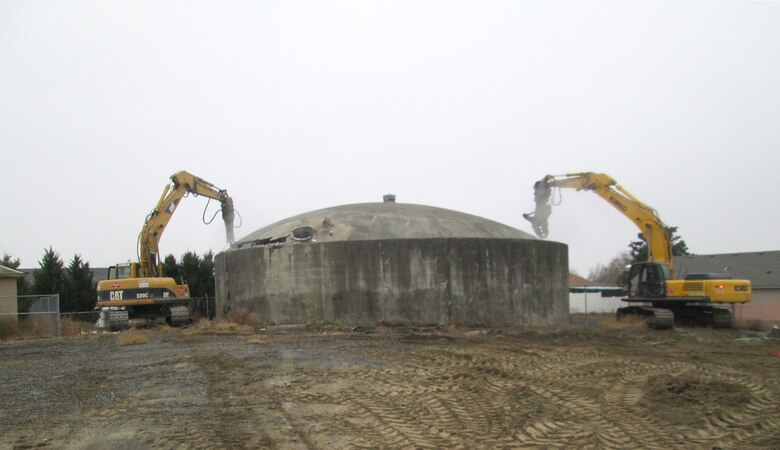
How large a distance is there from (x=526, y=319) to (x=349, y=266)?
6.06 meters

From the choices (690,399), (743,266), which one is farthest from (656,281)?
(743,266)

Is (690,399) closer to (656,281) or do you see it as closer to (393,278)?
(393,278)

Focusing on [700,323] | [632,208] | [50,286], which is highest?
[632,208]

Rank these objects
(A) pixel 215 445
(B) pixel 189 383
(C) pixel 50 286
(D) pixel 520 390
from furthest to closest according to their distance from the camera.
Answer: (C) pixel 50 286
(B) pixel 189 383
(D) pixel 520 390
(A) pixel 215 445

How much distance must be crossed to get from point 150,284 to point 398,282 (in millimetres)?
8349

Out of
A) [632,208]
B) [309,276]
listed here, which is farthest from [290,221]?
[632,208]

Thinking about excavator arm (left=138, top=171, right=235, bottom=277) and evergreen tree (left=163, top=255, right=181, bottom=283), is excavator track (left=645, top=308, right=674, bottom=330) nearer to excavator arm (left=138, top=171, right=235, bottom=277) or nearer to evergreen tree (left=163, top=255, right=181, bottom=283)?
excavator arm (left=138, top=171, right=235, bottom=277)

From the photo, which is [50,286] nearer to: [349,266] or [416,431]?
[349,266]

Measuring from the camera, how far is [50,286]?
3284cm

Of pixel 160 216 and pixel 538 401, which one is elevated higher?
pixel 160 216

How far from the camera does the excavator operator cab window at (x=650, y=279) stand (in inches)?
880

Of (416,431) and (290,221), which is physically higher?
(290,221)

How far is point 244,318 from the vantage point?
68.9 ft

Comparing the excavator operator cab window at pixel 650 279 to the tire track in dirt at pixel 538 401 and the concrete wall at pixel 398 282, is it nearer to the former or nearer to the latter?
the concrete wall at pixel 398 282
